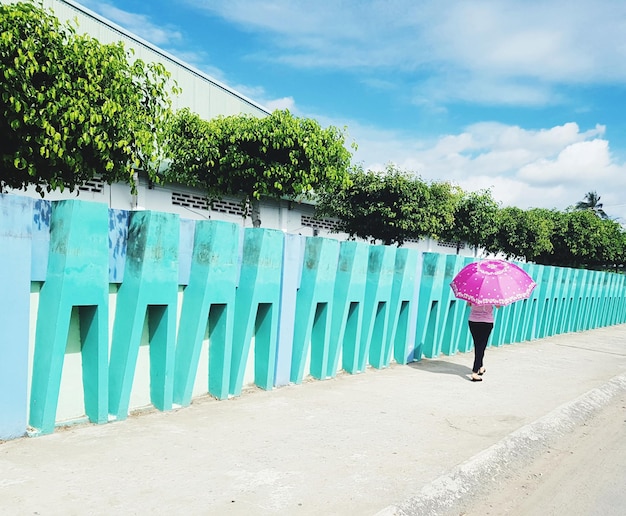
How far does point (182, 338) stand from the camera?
5.34 m

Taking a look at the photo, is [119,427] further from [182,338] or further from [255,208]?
[255,208]

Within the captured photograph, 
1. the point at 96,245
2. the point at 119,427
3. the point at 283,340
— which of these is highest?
the point at 96,245

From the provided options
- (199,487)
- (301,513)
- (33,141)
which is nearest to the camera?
(301,513)

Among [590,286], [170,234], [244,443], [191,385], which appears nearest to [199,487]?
[244,443]

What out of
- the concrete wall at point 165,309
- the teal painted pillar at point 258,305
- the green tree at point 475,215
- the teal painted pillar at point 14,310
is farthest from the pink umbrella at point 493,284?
the green tree at point 475,215

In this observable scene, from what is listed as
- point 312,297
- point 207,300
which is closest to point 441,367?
point 312,297

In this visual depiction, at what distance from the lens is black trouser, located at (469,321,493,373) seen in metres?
7.62

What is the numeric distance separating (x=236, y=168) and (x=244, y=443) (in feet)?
25.9

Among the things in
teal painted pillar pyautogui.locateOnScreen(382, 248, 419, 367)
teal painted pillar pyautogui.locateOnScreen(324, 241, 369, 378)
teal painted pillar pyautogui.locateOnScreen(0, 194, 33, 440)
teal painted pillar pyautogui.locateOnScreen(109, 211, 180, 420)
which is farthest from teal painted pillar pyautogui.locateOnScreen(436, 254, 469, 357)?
teal painted pillar pyautogui.locateOnScreen(0, 194, 33, 440)

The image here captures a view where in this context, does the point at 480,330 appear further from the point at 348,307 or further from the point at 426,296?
the point at 348,307

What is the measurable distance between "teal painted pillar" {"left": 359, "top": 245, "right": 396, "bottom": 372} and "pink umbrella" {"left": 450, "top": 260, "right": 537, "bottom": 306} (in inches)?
38.0

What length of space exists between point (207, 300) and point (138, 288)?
2.51 feet

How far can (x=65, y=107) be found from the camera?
4738 mm

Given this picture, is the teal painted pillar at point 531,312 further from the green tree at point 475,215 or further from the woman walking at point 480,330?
the green tree at point 475,215
